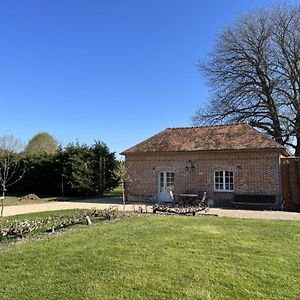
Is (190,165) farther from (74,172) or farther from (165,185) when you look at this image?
(74,172)

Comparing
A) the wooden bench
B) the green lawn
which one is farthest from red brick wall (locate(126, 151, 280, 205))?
the green lawn

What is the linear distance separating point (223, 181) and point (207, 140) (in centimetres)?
266

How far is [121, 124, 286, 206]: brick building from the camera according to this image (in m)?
17.9

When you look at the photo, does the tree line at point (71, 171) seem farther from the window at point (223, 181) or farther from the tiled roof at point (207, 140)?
the window at point (223, 181)

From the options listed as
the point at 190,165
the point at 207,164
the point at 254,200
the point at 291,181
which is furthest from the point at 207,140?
the point at 291,181

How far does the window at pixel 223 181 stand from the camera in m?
Result: 18.8

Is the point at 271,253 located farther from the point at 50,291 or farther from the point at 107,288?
the point at 50,291

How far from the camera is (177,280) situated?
557cm

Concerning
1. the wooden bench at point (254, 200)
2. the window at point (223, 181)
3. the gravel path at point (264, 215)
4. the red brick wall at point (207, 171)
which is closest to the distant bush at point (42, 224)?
the gravel path at point (264, 215)

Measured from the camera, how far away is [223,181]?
19.0m

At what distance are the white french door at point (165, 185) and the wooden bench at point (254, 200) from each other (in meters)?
4.02

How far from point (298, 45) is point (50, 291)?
84.5 feet

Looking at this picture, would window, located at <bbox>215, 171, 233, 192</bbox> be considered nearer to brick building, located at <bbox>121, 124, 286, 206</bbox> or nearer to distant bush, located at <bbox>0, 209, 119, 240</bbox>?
brick building, located at <bbox>121, 124, 286, 206</bbox>

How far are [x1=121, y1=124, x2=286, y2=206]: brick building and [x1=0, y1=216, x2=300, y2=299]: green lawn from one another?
871 cm
